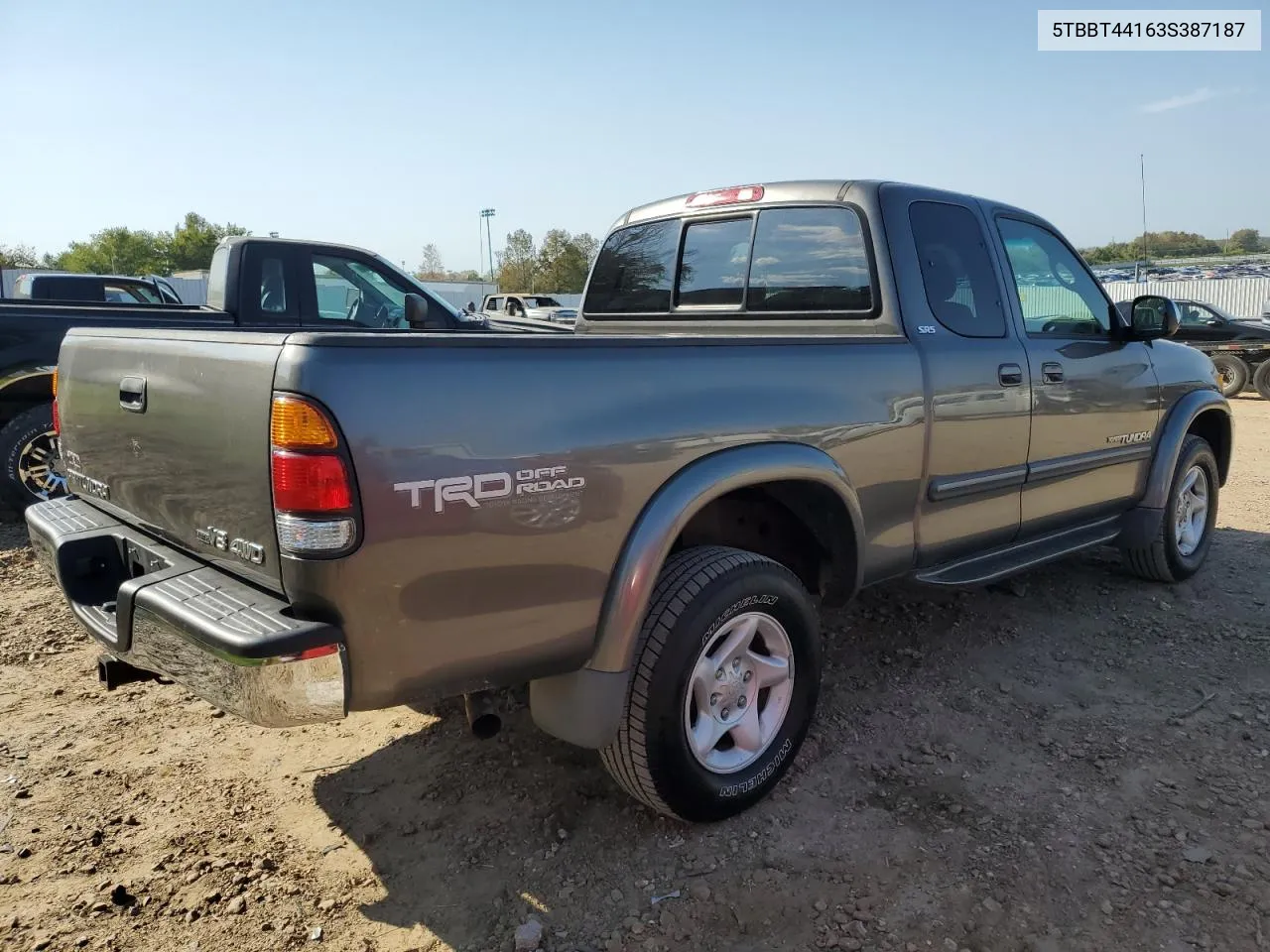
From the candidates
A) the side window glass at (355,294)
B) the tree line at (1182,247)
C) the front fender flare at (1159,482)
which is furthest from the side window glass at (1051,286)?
the tree line at (1182,247)

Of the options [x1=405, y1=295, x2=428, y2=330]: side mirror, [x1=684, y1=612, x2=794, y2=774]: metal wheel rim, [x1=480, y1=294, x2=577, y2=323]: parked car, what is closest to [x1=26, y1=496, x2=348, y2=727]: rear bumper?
[x1=684, y1=612, x2=794, y2=774]: metal wheel rim

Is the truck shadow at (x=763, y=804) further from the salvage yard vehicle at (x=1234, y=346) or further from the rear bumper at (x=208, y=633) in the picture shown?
the salvage yard vehicle at (x=1234, y=346)

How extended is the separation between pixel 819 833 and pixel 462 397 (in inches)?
67.7

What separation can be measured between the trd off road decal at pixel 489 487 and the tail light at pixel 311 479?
13 centimetres

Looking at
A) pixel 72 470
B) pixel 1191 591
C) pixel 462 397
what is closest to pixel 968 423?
pixel 462 397

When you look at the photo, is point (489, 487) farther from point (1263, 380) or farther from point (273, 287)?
point (1263, 380)

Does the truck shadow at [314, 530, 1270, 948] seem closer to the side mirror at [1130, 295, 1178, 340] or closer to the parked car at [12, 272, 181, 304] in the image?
the side mirror at [1130, 295, 1178, 340]

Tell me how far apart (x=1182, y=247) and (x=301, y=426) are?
71363mm

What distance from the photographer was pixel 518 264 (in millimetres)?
64625

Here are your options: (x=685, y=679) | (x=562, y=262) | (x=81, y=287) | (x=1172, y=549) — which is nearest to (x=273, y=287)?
(x=685, y=679)

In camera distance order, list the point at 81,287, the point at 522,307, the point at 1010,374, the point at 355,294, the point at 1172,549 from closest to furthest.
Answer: the point at 1010,374 < the point at 1172,549 < the point at 355,294 < the point at 81,287 < the point at 522,307

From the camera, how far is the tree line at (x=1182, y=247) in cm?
5400

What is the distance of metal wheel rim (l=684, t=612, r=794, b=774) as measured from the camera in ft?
8.81

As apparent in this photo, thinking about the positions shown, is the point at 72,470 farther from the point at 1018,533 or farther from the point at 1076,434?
the point at 1076,434
